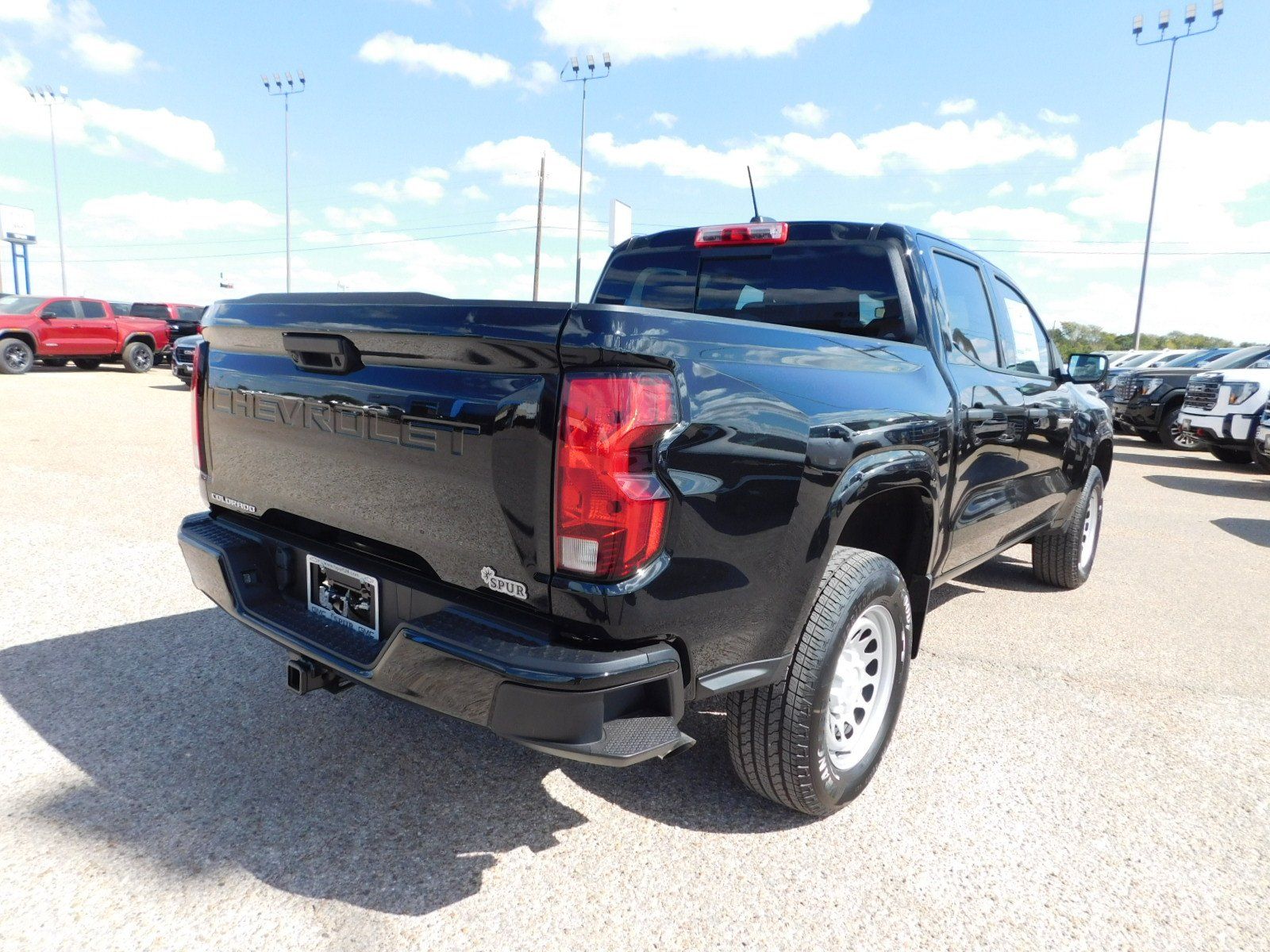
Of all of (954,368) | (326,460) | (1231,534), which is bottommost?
(1231,534)

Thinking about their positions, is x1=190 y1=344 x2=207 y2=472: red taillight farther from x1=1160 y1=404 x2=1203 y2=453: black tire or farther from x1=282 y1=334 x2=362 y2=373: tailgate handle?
x1=1160 y1=404 x2=1203 y2=453: black tire

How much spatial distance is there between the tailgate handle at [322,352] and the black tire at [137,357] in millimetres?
21848

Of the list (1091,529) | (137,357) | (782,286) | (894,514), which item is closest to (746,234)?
(782,286)

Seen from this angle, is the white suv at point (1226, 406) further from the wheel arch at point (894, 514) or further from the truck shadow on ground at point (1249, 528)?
the wheel arch at point (894, 514)

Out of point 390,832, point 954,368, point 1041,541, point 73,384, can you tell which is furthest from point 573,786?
point 73,384

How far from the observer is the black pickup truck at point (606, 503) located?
1829mm

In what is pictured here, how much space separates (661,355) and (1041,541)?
4.12 metres

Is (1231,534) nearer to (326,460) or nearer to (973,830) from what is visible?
(973,830)

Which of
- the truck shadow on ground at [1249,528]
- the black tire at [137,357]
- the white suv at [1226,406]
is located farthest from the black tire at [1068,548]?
the black tire at [137,357]

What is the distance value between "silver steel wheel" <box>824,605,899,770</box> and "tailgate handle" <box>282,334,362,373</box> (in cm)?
159

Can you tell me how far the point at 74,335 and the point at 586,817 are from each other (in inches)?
860

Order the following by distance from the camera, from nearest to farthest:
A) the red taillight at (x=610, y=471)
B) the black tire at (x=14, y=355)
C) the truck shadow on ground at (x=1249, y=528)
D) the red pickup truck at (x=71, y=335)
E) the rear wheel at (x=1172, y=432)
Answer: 1. the red taillight at (x=610, y=471)
2. the truck shadow on ground at (x=1249, y=528)
3. the rear wheel at (x=1172, y=432)
4. the black tire at (x=14, y=355)
5. the red pickup truck at (x=71, y=335)

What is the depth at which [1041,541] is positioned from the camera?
201 inches

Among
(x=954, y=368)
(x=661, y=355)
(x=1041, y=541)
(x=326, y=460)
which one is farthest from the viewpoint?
(x=1041, y=541)
